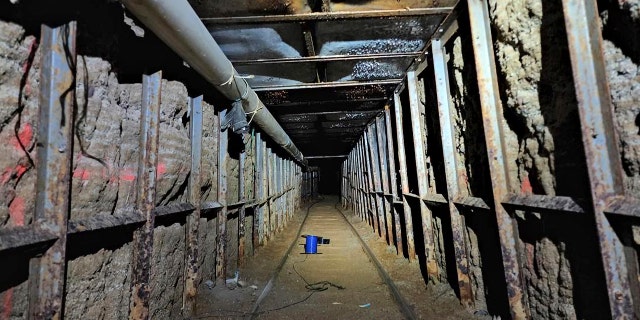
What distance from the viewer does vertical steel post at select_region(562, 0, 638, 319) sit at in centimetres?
161

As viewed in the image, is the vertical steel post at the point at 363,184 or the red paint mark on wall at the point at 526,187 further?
the vertical steel post at the point at 363,184

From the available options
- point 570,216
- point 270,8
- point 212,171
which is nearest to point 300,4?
point 270,8

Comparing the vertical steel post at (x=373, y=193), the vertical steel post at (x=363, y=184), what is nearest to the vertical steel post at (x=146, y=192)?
the vertical steel post at (x=373, y=193)

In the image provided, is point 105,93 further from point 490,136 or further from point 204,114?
point 490,136

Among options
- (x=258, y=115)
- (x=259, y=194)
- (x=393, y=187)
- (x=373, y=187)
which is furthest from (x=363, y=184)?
(x=258, y=115)

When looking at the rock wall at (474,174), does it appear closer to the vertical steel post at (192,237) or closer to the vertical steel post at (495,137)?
the vertical steel post at (495,137)

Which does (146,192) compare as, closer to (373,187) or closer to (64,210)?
(64,210)

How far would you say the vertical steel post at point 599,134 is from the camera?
161cm

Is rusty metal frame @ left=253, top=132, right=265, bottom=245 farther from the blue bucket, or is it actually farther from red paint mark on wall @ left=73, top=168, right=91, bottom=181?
red paint mark on wall @ left=73, top=168, right=91, bottom=181

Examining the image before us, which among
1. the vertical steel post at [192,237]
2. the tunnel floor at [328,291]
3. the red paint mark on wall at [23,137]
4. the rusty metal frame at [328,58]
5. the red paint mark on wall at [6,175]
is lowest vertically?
the tunnel floor at [328,291]

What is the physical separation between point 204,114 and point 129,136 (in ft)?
5.04

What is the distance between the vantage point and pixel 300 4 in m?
3.10

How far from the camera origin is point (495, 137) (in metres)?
2.61

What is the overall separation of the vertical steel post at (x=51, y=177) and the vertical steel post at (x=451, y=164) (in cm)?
329
